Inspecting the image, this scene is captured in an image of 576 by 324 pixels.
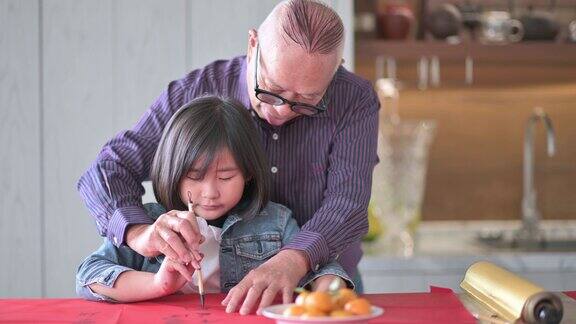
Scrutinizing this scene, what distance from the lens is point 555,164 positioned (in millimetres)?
4895

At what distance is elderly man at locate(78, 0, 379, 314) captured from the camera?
189 cm

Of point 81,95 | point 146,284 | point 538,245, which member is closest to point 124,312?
point 146,284

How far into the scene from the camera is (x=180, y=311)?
182 centimetres

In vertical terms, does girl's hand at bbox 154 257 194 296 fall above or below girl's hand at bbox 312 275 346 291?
above

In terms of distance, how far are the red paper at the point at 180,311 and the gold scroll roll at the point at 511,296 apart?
0.16 ft

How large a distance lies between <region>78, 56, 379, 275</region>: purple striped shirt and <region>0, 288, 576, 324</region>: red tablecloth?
23 cm

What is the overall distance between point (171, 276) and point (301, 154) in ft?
1.80

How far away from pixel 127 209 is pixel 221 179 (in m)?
Result: 0.20

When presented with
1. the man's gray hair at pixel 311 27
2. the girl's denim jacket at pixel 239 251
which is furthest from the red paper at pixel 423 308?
the man's gray hair at pixel 311 27

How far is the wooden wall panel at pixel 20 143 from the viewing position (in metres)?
3.46

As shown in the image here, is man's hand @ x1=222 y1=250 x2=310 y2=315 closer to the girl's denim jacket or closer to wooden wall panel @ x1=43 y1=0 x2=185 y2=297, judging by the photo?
the girl's denim jacket

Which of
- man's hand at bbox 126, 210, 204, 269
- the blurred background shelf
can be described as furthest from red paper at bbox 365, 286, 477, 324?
the blurred background shelf

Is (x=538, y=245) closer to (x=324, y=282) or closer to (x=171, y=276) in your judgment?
(x=324, y=282)

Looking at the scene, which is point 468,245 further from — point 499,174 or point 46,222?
point 46,222
